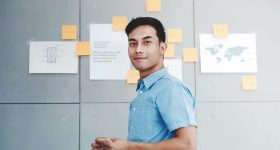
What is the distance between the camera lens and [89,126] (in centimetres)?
192

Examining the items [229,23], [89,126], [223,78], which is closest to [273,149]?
[223,78]

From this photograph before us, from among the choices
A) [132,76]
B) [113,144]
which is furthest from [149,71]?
[132,76]

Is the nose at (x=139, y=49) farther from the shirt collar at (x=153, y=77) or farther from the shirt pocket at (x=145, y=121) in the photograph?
the shirt pocket at (x=145, y=121)

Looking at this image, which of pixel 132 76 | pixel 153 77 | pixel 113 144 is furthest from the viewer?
pixel 132 76

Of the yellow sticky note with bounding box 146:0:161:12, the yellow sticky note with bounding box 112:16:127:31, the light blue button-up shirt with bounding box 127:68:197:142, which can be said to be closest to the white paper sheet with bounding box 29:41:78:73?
the yellow sticky note with bounding box 112:16:127:31

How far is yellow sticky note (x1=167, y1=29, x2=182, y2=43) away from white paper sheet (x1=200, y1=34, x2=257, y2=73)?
0.42 feet

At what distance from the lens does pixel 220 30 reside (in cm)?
199

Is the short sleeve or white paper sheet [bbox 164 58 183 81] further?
white paper sheet [bbox 164 58 183 81]

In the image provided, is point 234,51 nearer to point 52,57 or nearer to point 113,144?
point 52,57

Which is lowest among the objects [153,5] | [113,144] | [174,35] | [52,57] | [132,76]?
[113,144]

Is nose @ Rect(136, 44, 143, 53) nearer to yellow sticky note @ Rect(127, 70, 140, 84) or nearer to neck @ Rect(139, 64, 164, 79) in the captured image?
neck @ Rect(139, 64, 164, 79)

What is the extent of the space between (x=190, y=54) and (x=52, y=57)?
779mm

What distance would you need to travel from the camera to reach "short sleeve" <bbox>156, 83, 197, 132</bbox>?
1058 mm

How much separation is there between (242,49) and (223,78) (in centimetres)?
20
